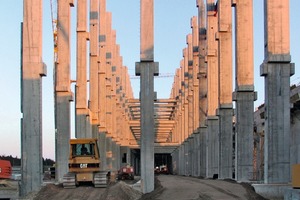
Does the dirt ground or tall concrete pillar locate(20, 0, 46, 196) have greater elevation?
tall concrete pillar locate(20, 0, 46, 196)

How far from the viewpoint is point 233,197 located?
27641 millimetres

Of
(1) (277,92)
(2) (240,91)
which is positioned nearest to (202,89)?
(2) (240,91)

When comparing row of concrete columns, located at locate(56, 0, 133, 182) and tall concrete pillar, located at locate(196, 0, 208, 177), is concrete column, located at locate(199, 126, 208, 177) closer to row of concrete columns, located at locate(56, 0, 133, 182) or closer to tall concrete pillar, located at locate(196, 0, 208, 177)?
tall concrete pillar, located at locate(196, 0, 208, 177)

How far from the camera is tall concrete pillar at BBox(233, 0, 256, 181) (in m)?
42.3

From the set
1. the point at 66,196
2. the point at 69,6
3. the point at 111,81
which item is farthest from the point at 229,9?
the point at 111,81

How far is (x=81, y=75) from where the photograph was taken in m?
57.8

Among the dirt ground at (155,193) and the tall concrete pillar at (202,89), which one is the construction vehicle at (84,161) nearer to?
the dirt ground at (155,193)

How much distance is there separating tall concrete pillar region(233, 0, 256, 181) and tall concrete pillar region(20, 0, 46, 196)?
575 inches

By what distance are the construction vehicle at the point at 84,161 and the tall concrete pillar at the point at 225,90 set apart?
15.4m

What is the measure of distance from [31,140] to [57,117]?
565 inches

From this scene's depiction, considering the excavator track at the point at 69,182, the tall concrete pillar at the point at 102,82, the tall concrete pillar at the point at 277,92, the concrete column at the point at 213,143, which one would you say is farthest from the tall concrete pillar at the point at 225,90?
the tall concrete pillar at the point at 102,82

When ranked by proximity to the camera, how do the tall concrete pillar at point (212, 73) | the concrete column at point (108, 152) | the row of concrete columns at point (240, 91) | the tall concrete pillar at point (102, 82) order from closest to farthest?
the row of concrete columns at point (240, 91)
the tall concrete pillar at point (212, 73)
the tall concrete pillar at point (102, 82)
the concrete column at point (108, 152)

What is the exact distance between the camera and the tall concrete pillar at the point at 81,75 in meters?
57.3

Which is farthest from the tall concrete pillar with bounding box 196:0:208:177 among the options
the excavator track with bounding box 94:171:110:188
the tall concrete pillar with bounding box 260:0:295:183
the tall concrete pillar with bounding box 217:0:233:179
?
the tall concrete pillar with bounding box 260:0:295:183
